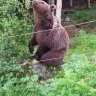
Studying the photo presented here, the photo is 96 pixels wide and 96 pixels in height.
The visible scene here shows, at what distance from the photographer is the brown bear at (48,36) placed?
6.24 m

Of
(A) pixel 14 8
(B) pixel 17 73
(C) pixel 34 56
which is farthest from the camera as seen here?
(C) pixel 34 56

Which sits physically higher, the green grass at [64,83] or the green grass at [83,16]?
the green grass at [64,83]

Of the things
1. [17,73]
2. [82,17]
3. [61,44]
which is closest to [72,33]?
[82,17]

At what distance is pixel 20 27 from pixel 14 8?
1.11ft

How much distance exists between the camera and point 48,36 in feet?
20.4

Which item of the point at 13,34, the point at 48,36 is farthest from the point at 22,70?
the point at 48,36

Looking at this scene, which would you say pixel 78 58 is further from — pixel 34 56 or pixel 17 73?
pixel 34 56

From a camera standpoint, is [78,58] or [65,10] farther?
[65,10]

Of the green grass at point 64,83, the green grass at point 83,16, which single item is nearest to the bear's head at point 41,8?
the green grass at point 64,83

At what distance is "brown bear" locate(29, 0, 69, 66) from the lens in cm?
624

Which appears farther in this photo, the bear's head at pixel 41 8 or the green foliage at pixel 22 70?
the bear's head at pixel 41 8

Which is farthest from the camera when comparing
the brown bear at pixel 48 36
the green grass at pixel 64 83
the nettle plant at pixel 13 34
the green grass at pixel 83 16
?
the green grass at pixel 83 16

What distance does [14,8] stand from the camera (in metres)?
5.98

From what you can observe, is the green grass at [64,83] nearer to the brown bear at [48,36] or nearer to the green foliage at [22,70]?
the green foliage at [22,70]
